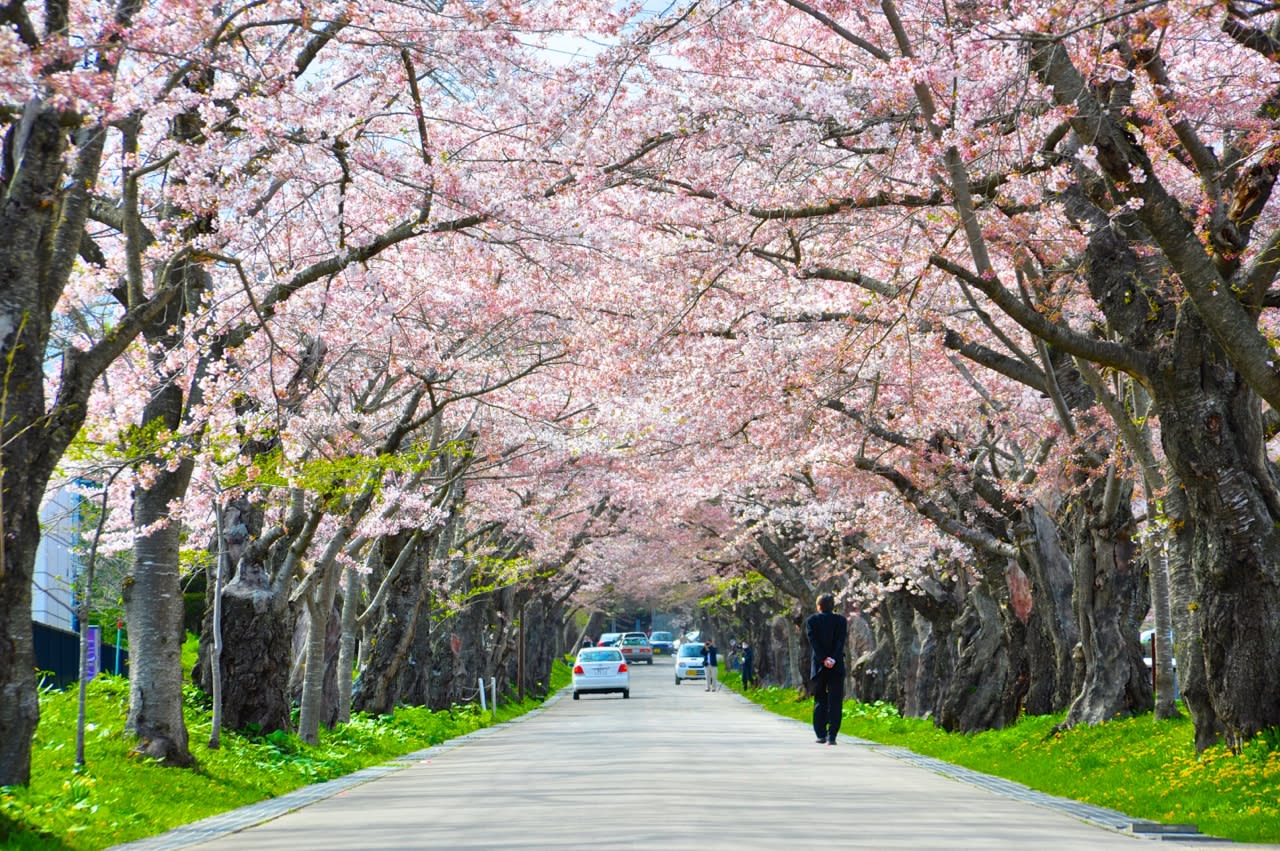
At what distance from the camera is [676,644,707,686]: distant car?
6825 cm

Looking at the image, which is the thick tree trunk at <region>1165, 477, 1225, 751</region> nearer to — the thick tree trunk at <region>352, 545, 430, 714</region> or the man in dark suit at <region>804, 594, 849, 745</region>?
the man in dark suit at <region>804, 594, 849, 745</region>

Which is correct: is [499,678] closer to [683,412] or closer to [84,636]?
[683,412]

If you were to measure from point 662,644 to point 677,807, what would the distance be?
129568 mm

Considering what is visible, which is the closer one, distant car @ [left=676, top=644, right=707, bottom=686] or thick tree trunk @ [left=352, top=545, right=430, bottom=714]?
thick tree trunk @ [left=352, top=545, right=430, bottom=714]

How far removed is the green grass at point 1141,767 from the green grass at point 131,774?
7.50 m

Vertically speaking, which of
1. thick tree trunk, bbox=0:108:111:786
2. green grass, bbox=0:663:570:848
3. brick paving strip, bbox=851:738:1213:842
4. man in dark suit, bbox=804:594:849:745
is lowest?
brick paving strip, bbox=851:738:1213:842

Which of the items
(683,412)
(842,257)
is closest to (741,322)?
(842,257)

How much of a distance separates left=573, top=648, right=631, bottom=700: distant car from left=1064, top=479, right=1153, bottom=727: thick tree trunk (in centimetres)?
3260

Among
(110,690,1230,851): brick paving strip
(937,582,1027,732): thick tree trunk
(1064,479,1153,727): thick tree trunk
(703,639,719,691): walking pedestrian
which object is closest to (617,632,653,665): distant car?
(703,639,719,691): walking pedestrian

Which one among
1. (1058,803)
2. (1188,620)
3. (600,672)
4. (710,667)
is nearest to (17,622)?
(1058,803)

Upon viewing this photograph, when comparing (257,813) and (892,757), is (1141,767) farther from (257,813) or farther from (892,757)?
(257,813)

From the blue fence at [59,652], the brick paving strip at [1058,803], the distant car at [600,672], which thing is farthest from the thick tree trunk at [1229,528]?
the distant car at [600,672]

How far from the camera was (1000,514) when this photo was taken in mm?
21016

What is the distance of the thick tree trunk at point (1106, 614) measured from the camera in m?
19.0
